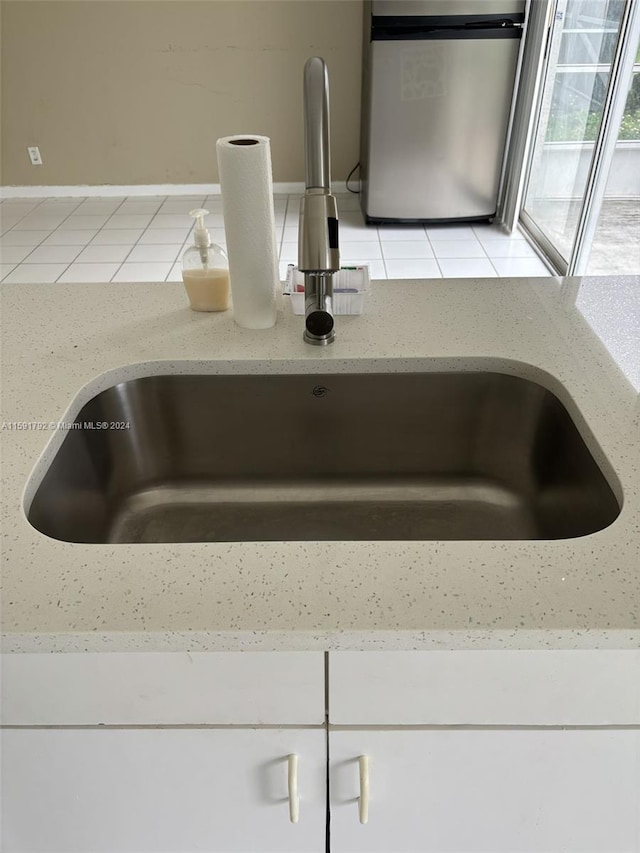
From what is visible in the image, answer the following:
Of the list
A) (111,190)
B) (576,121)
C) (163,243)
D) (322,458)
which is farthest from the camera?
(111,190)

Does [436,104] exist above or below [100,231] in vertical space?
above

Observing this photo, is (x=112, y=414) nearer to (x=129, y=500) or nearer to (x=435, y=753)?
(x=129, y=500)

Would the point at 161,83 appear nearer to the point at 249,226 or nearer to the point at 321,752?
the point at 249,226

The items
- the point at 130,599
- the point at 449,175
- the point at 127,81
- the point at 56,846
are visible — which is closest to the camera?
the point at 130,599

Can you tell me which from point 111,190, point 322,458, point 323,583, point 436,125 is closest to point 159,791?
point 323,583

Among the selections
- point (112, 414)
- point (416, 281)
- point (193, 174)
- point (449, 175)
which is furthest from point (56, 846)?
point (193, 174)

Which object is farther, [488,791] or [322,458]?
[322,458]

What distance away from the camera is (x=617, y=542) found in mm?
709

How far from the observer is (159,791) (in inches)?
31.8

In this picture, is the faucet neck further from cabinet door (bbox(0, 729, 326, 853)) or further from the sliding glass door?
the sliding glass door

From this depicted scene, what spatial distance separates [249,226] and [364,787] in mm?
763

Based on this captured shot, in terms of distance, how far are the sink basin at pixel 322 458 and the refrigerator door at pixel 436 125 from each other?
3.06 metres

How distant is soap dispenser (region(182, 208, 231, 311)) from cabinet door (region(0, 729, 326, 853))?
70cm

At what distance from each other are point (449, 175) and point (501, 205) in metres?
0.42
